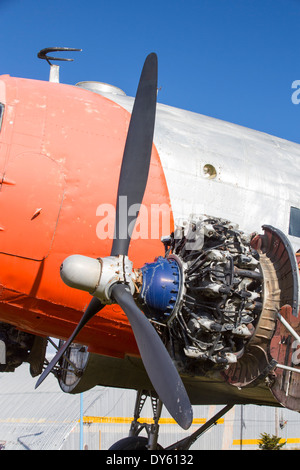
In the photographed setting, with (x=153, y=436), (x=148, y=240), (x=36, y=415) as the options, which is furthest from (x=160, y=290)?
(x=36, y=415)

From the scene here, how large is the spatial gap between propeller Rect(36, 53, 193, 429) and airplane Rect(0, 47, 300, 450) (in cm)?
2

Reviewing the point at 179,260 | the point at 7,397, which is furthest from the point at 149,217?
the point at 7,397

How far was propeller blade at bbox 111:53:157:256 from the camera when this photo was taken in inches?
283

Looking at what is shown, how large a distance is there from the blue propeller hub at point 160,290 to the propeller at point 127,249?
1.17ft

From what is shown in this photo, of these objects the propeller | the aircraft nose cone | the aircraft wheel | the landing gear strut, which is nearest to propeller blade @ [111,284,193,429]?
the propeller

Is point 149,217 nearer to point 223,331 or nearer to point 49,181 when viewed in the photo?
point 49,181

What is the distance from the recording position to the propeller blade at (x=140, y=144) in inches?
283

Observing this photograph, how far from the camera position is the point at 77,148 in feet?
24.8

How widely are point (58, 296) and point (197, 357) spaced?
91.0 inches

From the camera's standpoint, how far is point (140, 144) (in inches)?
288

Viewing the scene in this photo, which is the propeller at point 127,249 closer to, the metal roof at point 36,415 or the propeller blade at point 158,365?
the propeller blade at point 158,365

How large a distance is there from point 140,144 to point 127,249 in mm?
1640

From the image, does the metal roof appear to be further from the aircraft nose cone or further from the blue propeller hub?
the aircraft nose cone

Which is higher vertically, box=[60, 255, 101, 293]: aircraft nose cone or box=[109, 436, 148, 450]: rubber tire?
A: box=[60, 255, 101, 293]: aircraft nose cone
